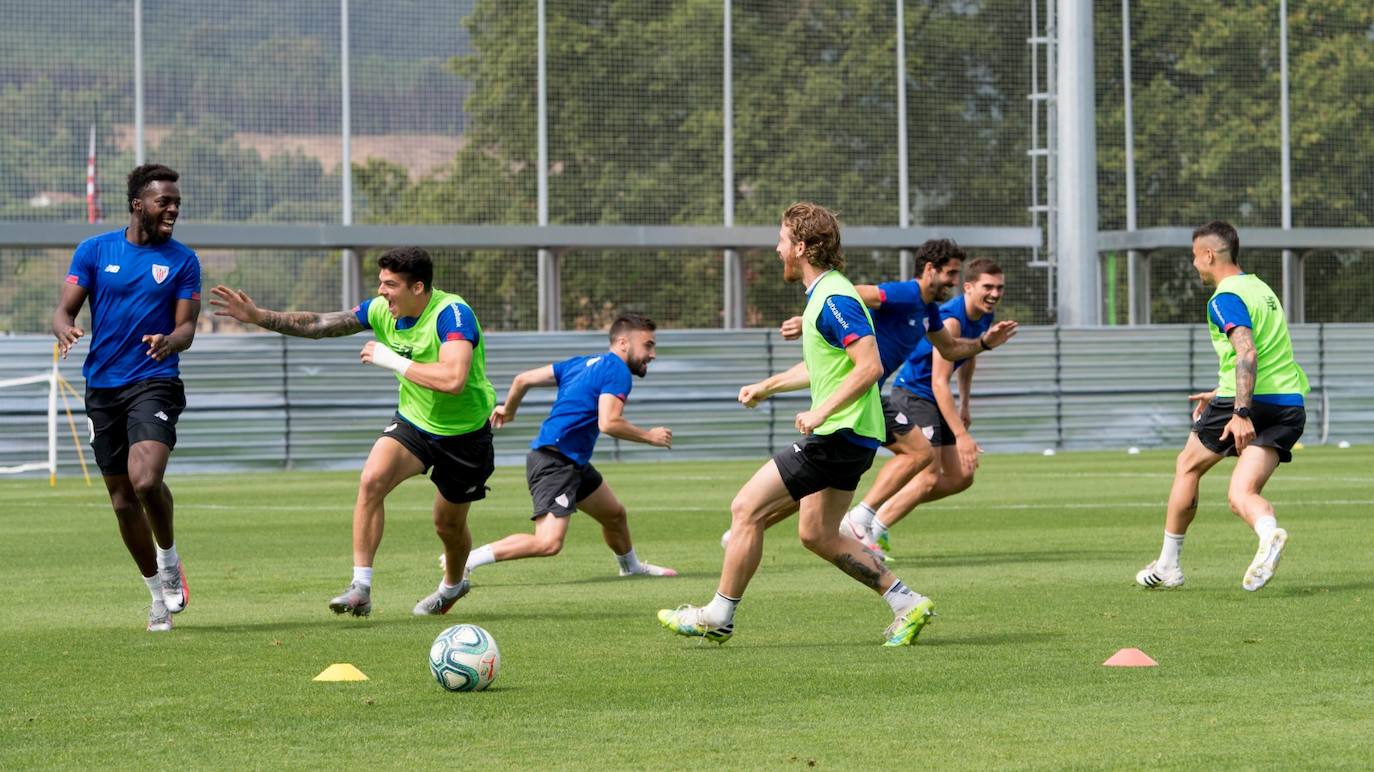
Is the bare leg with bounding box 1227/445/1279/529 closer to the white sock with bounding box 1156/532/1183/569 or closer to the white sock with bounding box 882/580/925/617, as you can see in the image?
the white sock with bounding box 1156/532/1183/569

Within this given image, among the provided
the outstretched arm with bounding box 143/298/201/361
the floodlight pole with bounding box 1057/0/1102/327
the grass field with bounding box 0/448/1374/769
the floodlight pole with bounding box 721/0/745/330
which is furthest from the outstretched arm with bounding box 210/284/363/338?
the floodlight pole with bounding box 1057/0/1102/327

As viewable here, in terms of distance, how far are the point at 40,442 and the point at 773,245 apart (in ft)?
39.9

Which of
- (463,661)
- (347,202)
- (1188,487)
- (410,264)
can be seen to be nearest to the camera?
(463,661)

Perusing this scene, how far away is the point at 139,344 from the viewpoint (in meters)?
9.34

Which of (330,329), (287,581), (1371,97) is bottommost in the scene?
(287,581)

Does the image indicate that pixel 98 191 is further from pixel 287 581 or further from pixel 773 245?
pixel 287 581

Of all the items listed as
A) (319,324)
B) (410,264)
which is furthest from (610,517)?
(410,264)

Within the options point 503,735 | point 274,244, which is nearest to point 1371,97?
point 274,244

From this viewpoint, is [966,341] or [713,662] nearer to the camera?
[713,662]

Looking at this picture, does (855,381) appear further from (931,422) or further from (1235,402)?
(931,422)

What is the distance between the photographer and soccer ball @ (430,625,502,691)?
716 cm

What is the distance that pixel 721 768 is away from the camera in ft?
18.8

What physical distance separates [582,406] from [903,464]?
2475mm

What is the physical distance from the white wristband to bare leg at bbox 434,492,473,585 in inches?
33.4
